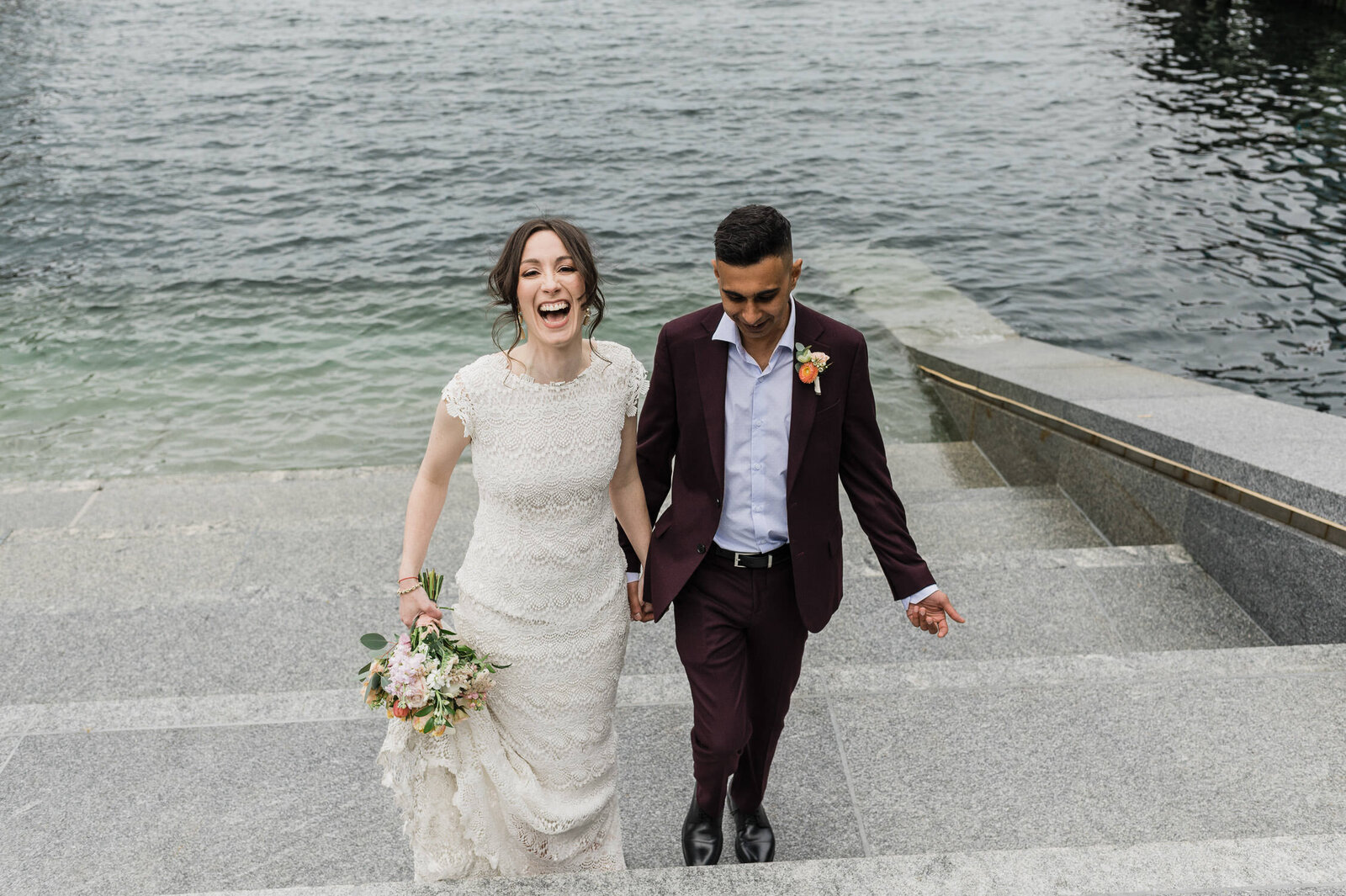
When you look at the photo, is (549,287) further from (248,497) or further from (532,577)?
(248,497)

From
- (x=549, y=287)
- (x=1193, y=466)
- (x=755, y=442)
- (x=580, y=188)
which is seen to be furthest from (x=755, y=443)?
(x=580, y=188)

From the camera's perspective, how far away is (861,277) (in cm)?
1330

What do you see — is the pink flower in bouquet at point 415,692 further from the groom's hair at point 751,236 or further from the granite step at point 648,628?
the granite step at point 648,628

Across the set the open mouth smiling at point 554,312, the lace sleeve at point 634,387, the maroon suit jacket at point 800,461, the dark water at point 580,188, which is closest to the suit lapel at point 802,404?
the maroon suit jacket at point 800,461

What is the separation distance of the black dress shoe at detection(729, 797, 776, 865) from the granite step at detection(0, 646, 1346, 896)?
0.07 meters

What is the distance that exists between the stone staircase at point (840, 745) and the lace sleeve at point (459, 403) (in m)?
1.28

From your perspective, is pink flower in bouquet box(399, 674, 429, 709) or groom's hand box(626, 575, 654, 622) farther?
groom's hand box(626, 575, 654, 622)

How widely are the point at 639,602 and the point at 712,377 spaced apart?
0.81 metres

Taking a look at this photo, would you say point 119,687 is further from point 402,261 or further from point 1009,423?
point 402,261

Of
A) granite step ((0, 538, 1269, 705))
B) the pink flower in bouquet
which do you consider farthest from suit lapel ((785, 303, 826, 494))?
granite step ((0, 538, 1269, 705))

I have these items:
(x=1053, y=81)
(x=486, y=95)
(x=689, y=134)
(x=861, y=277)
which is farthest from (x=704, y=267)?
(x=1053, y=81)

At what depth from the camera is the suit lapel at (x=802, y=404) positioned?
3.08 meters

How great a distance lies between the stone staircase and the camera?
281 cm

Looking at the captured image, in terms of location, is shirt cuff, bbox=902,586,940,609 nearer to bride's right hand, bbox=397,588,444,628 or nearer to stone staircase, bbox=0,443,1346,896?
stone staircase, bbox=0,443,1346,896
